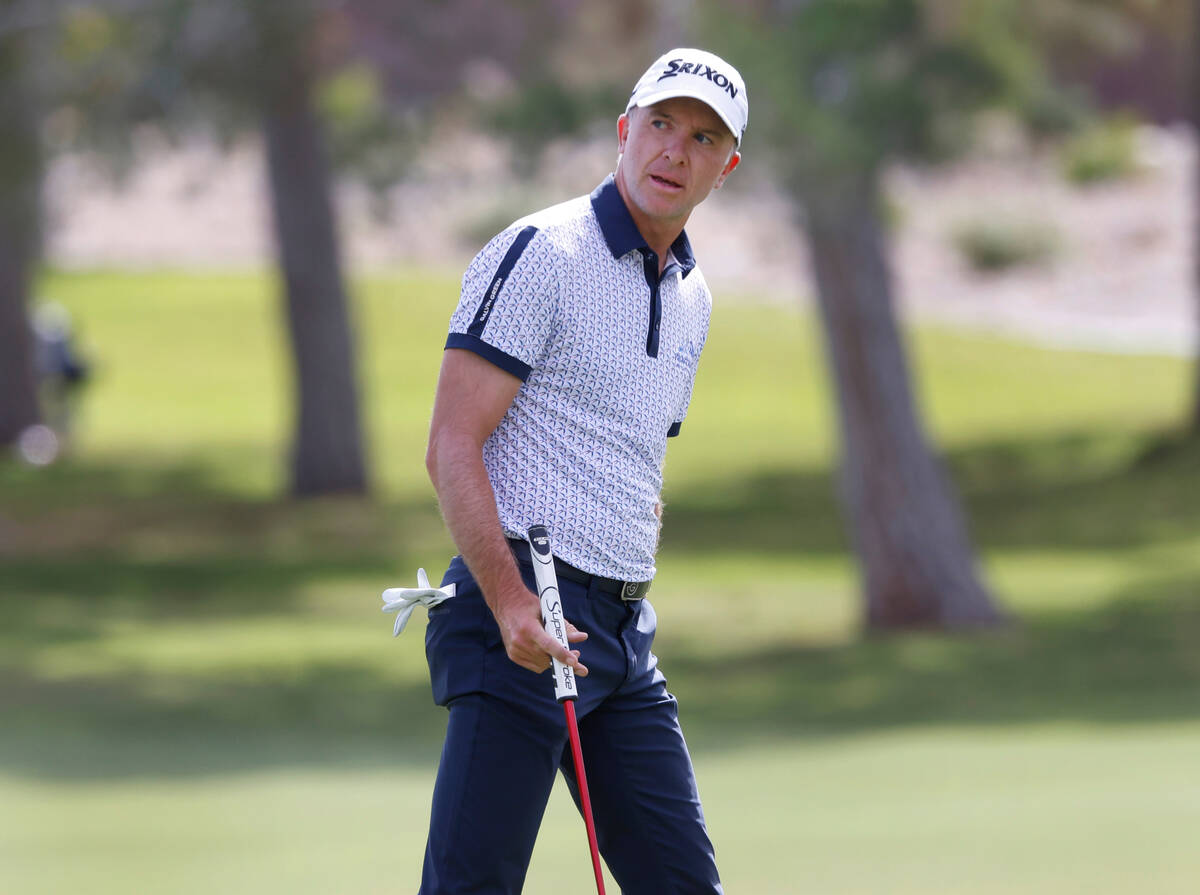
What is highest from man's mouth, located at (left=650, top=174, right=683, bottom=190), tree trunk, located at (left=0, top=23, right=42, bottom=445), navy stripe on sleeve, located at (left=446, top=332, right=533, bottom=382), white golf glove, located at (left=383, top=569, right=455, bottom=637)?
tree trunk, located at (left=0, top=23, right=42, bottom=445)

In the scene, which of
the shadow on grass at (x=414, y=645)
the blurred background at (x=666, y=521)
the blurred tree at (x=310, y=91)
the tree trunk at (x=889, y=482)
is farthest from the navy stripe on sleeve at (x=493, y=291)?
the blurred tree at (x=310, y=91)

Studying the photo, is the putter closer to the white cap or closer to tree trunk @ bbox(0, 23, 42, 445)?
the white cap

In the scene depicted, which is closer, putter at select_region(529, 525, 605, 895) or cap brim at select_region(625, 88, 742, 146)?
putter at select_region(529, 525, 605, 895)

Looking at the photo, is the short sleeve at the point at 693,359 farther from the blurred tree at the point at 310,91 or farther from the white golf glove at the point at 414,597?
A: the blurred tree at the point at 310,91

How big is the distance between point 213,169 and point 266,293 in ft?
69.6

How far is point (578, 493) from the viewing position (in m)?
3.58

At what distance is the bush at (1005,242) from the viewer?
38.2m

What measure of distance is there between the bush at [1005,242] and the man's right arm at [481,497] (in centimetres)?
3585

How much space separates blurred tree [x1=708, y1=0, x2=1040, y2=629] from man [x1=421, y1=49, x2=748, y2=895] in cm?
833

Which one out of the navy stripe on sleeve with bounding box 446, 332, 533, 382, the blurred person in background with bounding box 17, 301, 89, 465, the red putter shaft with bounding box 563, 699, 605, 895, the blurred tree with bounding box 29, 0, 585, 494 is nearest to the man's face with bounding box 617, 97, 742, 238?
the navy stripe on sleeve with bounding box 446, 332, 533, 382

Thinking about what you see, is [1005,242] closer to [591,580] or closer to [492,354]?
[591,580]

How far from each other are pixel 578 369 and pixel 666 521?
17.3 meters

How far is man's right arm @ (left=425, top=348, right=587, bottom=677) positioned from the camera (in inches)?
136

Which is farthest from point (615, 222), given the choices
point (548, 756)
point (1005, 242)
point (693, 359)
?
point (1005, 242)
